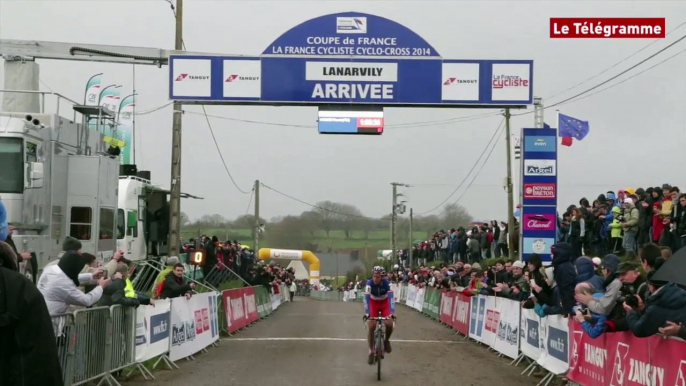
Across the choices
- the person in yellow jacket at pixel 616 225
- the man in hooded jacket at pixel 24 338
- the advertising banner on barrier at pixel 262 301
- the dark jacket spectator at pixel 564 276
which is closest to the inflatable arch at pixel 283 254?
the advertising banner on barrier at pixel 262 301

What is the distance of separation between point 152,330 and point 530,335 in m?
6.42

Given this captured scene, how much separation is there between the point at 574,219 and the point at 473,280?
316cm

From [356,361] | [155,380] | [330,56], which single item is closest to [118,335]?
[155,380]

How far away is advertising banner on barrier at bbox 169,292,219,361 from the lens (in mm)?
15247

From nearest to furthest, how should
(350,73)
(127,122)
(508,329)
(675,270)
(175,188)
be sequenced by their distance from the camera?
(675,270), (508,329), (350,73), (175,188), (127,122)

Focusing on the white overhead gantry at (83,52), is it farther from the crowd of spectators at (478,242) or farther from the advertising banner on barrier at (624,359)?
the crowd of spectators at (478,242)

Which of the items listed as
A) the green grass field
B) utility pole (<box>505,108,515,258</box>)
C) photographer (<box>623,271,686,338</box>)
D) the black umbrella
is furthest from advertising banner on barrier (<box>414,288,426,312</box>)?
the green grass field

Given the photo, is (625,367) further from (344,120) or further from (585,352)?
(344,120)

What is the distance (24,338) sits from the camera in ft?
12.4

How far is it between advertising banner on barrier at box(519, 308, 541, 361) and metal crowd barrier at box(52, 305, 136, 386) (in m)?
6.53

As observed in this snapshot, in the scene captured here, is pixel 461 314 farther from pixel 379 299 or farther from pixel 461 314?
pixel 379 299

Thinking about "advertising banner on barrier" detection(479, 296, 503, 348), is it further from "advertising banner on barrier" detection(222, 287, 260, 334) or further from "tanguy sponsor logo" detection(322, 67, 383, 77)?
"advertising banner on barrier" detection(222, 287, 260, 334)

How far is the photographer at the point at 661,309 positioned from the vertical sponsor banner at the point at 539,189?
12345 mm

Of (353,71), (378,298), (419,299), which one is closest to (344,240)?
(419,299)
